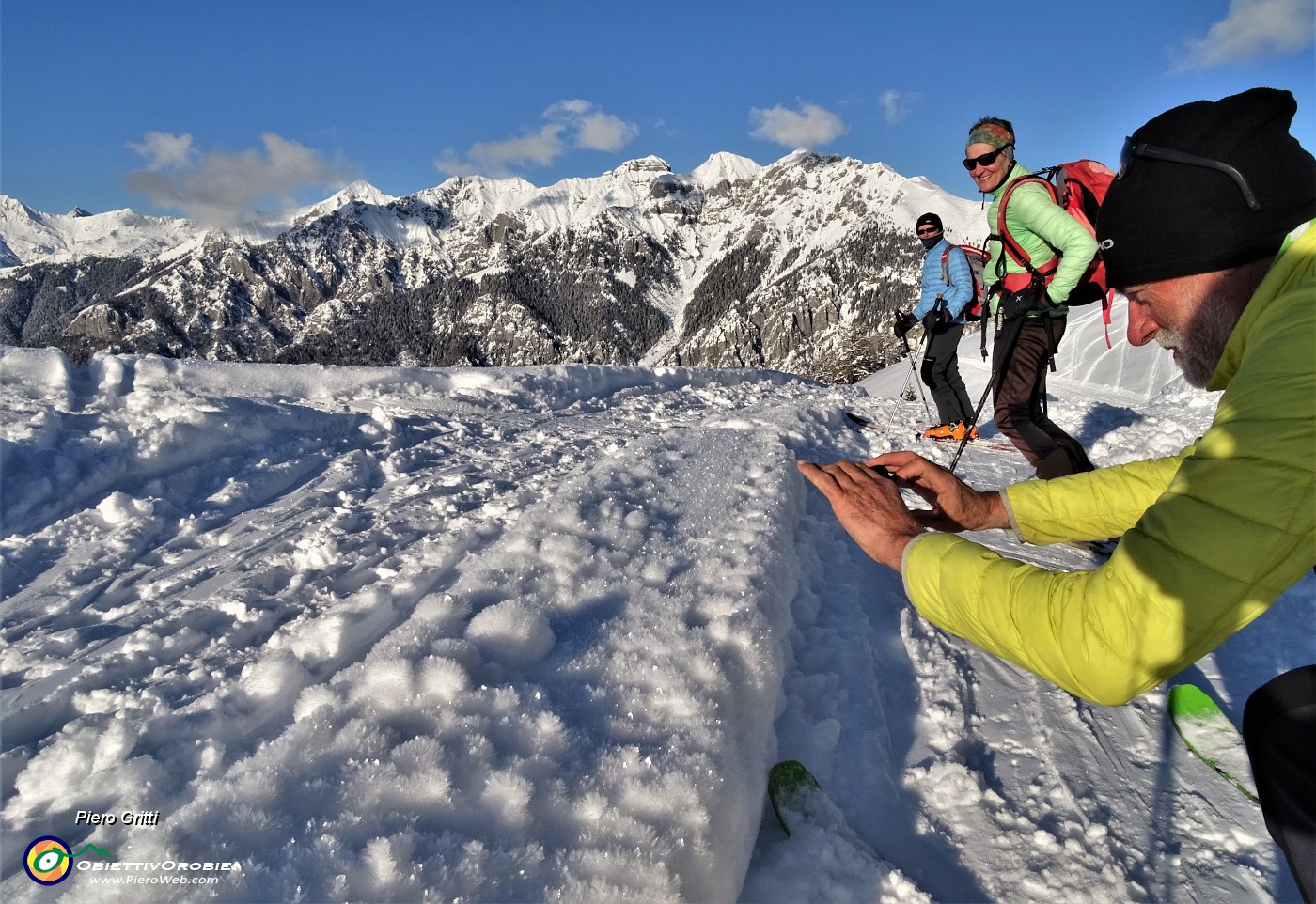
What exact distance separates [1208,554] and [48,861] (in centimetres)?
304

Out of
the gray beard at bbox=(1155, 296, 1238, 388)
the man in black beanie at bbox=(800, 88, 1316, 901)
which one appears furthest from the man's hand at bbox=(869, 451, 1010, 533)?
the gray beard at bbox=(1155, 296, 1238, 388)

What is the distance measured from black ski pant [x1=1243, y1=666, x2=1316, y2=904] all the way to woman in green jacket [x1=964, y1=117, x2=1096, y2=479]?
9.19 ft

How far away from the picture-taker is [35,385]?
5.16 metres

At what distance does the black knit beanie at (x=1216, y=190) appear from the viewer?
4.98 ft

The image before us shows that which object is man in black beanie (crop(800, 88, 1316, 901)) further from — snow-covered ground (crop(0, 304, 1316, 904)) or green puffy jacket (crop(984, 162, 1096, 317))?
green puffy jacket (crop(984, 162, 1096, 317))

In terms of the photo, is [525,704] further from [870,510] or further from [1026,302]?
[1026,302]

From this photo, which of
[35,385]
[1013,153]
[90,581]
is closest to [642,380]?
[1013,153]

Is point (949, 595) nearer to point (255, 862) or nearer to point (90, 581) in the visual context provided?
point (255, 862)

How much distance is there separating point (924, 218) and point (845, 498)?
682 cm

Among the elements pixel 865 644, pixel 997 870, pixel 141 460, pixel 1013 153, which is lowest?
pixel 997 870

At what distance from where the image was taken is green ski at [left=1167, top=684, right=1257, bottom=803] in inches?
94.0

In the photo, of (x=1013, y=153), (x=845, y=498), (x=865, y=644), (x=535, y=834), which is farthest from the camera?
(x=1013, y=153)

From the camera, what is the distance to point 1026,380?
500 cm

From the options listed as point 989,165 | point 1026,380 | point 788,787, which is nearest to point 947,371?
point 1026,380
